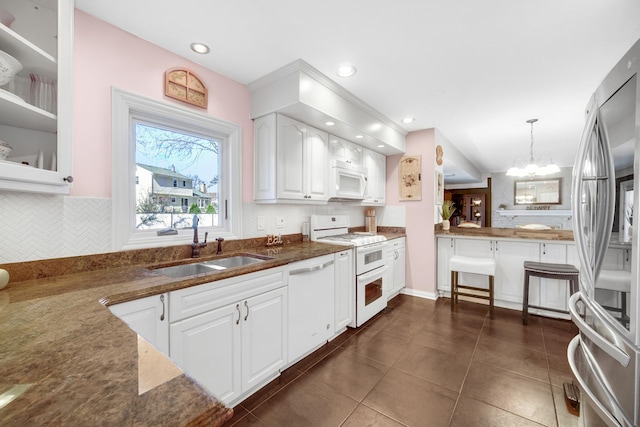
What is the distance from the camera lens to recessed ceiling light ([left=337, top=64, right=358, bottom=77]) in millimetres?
2213

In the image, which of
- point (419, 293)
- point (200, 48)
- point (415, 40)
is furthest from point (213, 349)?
point (419, 293)

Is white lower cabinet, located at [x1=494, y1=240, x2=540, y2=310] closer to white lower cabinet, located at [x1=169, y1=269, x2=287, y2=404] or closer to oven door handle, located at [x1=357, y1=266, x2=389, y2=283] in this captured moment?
oven door handle, located at [x1=357, y1=266, x2=389, y2=283]

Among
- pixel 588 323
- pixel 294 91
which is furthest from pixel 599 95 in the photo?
pixel 294 91

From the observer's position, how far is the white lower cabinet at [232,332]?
1.41 metres

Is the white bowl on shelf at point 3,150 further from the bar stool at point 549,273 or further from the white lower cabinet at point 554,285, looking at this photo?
the white lower cabinet at point 554,285

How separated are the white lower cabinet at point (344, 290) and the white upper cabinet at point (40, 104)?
201 cm

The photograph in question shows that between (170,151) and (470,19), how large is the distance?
233 cm

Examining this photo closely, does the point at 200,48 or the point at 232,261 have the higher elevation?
the point at 200,48

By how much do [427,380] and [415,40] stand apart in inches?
97.3

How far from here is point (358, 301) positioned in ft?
9.00

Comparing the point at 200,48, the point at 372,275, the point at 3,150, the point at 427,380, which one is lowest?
the point at 427,380

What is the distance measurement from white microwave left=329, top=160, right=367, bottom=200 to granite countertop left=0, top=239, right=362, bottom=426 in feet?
6.40

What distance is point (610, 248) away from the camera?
108 cm

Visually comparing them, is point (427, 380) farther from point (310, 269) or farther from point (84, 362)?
point (84, 362)
